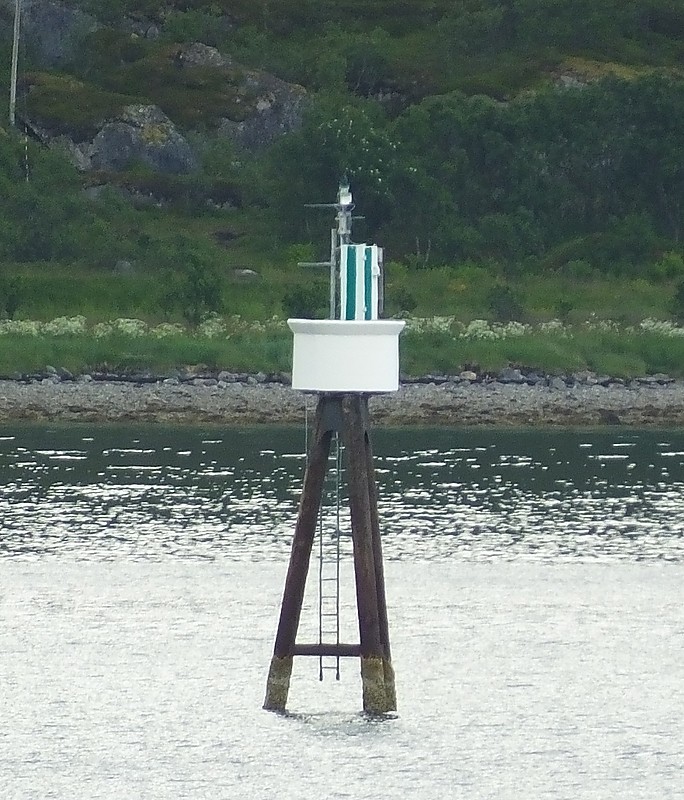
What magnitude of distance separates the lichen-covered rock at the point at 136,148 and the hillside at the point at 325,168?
0.26 ft

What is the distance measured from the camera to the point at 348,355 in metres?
16.9

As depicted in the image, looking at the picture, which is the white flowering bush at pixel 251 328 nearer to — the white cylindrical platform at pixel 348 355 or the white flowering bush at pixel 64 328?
the white flowering bush at pixel 64 328

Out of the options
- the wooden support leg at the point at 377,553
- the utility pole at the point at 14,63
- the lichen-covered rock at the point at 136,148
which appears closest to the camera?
the wooden support leg at the point at 377,553

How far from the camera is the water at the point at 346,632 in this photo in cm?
1822

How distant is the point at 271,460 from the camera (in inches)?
1628

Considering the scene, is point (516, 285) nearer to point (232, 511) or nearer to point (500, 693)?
point (232, 511)

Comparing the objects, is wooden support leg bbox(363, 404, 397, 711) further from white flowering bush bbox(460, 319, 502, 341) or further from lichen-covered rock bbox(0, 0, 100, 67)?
lichen-covered rock bbox(0, 0, 100, 67)

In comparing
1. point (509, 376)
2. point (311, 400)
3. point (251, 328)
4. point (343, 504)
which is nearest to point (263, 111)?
point (251, 328)

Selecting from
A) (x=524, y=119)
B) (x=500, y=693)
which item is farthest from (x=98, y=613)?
(x=524, y=119)

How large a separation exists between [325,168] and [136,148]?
1312 centimetres

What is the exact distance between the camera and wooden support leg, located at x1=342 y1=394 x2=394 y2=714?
673 inches

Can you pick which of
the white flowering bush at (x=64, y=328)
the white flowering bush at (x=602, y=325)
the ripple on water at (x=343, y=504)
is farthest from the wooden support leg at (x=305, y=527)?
the white flowering bush at (x=602, y=325)

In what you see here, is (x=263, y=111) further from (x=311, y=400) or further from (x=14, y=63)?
(x=311, y=400)

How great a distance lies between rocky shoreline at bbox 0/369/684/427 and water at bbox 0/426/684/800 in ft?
23.7
